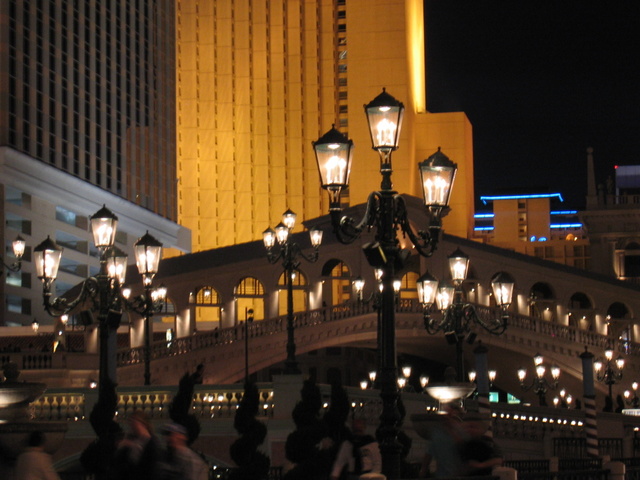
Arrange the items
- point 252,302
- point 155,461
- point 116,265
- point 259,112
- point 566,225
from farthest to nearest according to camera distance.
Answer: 1. point 566,225
2. point 259,112
3. point 252,302
4. point 116,265
5. point 155,461

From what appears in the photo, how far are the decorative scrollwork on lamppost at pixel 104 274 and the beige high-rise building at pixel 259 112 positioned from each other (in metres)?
65.8

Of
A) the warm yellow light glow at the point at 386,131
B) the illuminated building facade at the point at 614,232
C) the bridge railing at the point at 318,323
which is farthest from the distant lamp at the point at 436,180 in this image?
the illuminated building facade at the point at 614,232

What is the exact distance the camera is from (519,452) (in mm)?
32125

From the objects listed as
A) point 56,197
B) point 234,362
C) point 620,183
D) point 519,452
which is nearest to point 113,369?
point 519,452

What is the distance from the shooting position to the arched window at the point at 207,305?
53750mm

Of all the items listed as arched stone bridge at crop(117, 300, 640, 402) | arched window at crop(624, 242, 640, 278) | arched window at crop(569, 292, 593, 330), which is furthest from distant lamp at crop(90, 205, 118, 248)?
arched window at crop(624, 242, 640, 278)

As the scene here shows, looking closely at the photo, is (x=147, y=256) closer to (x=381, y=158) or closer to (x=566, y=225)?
(x=381, y=158)

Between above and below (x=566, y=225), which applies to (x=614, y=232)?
below

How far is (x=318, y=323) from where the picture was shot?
47.2 metres

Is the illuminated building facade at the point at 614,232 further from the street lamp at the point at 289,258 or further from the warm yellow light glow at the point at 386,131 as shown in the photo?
the warm yellow light glow at the point at 386,131

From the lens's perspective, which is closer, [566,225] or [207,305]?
[207,305]

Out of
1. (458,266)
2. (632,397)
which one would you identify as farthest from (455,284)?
(632,397)

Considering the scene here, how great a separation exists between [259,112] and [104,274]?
71266 mm

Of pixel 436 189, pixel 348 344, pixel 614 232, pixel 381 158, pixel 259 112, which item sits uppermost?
pixel 259 112
